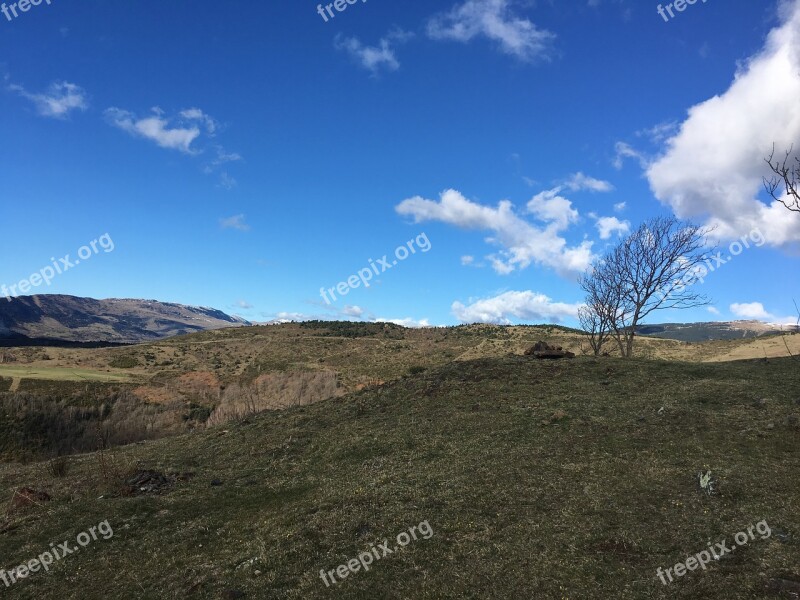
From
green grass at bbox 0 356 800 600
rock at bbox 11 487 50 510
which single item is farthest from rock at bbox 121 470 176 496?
rock at bbox 11 487 50 510

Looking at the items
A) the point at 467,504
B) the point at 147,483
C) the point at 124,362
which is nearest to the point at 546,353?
the point at 467,504

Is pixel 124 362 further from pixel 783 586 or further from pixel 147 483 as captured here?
pixel 783 586

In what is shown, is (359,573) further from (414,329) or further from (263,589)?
(414,329)

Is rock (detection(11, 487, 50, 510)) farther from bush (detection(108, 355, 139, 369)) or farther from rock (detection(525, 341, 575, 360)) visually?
bush (detection(108, 355, 139, 369))

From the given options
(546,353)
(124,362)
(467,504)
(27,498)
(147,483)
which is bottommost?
(467,504)

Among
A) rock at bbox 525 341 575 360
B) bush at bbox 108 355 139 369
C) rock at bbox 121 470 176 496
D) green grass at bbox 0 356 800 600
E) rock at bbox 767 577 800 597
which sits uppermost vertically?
bush at bbox 108 355 139 369

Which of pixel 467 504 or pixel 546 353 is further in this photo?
pixel 546 353

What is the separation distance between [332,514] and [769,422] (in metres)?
13.2

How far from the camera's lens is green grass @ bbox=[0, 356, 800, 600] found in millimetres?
7910

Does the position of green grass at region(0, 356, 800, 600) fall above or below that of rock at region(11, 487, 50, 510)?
below

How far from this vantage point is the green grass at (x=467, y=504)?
26.0 ft

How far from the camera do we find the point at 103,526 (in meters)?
11.0

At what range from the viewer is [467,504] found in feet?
35.0

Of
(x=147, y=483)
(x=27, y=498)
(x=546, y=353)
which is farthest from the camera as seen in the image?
(x=546, y=353)
